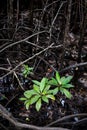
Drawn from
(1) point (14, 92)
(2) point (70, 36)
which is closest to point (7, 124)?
(1) point (14, 92)

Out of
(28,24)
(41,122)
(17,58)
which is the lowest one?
(41,122)

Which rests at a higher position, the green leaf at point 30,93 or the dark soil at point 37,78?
the green leaf at point 30,93

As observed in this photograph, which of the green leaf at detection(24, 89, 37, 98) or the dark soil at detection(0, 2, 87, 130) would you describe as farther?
the dark soil at detection(0, 2, 87, 130)

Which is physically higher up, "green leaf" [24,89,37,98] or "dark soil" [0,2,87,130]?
"green leaf" [24,89,37,98]

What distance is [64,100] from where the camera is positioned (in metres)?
2.65

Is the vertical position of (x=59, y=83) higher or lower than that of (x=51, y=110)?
higher

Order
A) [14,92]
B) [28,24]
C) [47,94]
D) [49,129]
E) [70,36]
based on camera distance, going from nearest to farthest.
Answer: [49,129] < [47,94] < [14,92] < [28,24] < [70,36]

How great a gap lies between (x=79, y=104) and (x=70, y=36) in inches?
56.7

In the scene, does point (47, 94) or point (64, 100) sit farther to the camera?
point (64, 100)

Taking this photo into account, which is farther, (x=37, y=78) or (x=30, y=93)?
(x=37, y=78)

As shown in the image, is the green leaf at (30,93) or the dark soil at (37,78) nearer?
the green leaf at (30,93)

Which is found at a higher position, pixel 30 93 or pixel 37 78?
pixel 30 93

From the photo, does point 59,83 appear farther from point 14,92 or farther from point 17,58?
point 17,58

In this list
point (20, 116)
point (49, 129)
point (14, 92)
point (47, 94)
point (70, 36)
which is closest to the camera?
point (49, 129)
